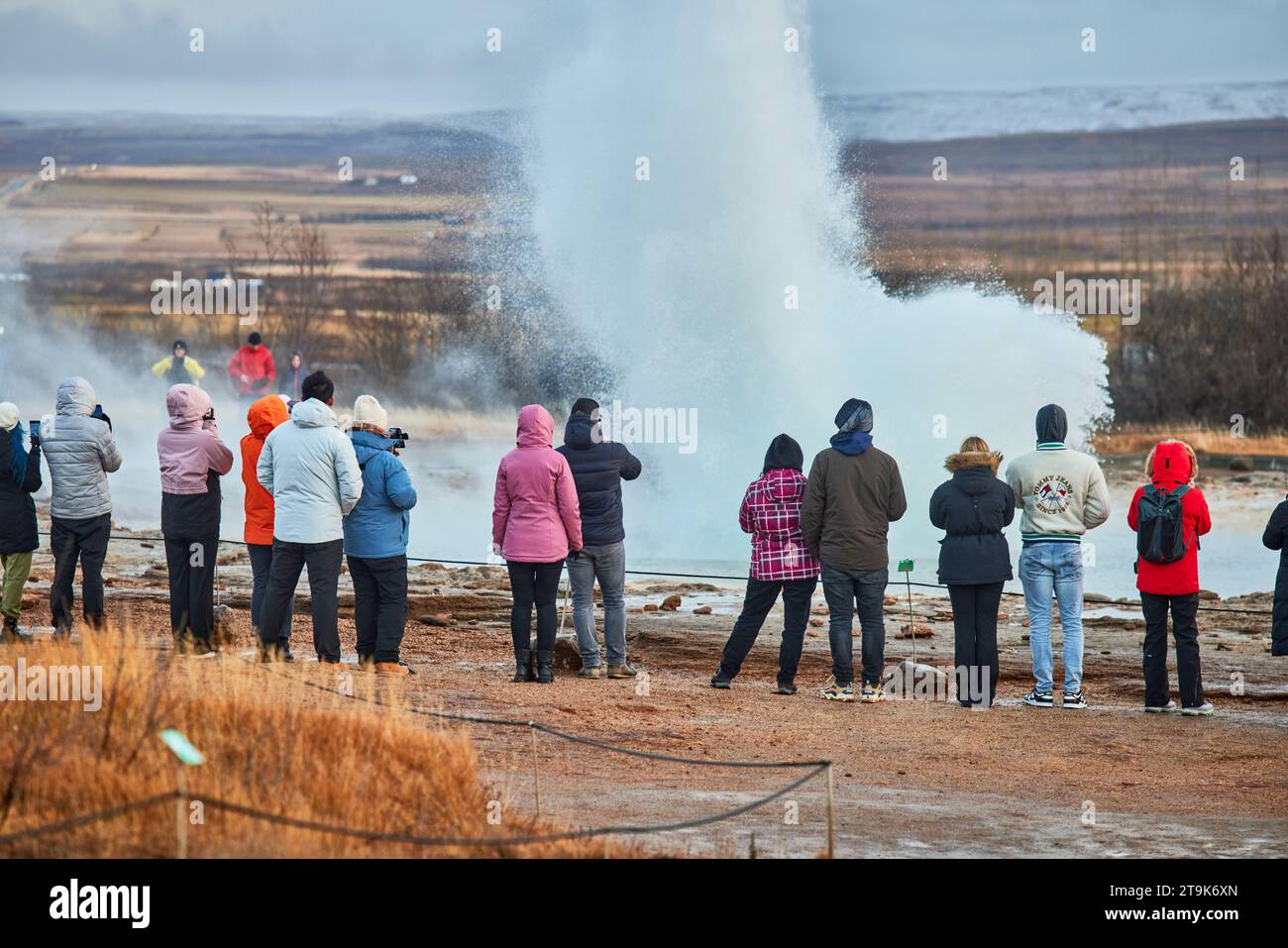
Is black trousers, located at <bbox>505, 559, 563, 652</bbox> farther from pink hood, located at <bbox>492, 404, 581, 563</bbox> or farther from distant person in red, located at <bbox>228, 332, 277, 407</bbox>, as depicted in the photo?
distant person in red, located at <bbox>228, 332, 277, 407</bbox>

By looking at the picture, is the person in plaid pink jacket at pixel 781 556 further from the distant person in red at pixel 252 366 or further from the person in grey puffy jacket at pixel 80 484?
the distant person in red at pixel 252 366

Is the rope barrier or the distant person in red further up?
the distant person in red

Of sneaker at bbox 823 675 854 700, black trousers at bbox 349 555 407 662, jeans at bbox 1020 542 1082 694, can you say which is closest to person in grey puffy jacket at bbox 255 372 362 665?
black trousers at bbox 349 555 407 662

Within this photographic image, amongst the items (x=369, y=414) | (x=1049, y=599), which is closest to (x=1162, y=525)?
(x=1049, y=599)

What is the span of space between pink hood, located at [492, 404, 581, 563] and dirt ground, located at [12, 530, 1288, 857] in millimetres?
908

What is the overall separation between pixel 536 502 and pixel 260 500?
1.73 m

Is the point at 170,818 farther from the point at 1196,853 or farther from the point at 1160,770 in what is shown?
the point at 1160,770

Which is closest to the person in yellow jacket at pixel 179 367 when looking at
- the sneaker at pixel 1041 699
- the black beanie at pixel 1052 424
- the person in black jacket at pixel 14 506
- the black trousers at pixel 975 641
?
the person in black jacket at pixel 14 506

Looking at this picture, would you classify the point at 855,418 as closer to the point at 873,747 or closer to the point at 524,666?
the point at 873,747

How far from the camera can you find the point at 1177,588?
11.6 metres

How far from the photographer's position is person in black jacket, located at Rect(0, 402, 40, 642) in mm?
12688
